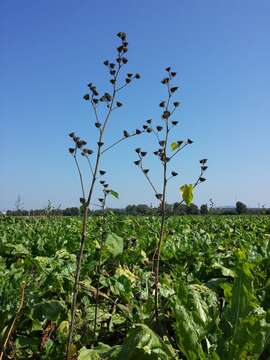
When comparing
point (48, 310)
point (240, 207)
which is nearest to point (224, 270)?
point (48, 310)

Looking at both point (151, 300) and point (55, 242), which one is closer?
point (151, 300)

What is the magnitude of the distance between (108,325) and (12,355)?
0.67 m

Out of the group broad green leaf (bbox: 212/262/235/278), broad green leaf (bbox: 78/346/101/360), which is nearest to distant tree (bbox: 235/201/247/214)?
broad green leaf (bbox: 212/262/235/278)

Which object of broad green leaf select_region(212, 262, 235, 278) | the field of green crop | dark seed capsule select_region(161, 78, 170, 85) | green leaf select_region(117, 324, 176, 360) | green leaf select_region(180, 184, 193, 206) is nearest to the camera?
green leaf select_region(117, 324, 176, 360)

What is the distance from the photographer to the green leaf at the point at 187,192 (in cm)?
266

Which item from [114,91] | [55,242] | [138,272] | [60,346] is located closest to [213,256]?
[138,272]

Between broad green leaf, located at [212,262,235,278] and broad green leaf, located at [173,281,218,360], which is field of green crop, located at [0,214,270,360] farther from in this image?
broad green leaf, located at [212,262,235,278]

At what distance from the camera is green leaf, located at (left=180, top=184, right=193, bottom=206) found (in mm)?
2657

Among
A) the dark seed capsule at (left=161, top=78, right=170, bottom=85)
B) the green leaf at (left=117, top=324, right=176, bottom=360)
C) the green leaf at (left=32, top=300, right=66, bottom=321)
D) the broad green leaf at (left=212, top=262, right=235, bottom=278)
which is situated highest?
the dark seed capsule at (left=161, top=78, right=170, bottom=85)

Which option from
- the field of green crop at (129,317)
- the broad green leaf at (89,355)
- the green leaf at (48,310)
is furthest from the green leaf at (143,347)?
the green leaf at (48,310)

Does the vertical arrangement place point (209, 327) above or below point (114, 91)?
below

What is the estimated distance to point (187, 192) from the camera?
2.67m

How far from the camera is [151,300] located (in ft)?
9.89

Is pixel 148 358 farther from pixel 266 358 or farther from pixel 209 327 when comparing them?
pixel 266 358
